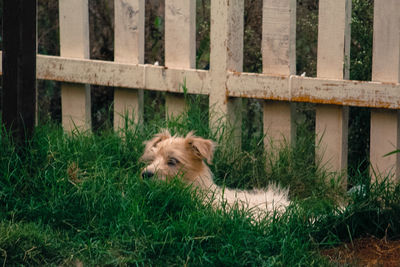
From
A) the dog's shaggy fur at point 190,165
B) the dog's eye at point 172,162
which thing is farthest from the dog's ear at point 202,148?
the dog's eye at point 172,162

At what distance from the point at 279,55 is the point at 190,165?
1351 mm

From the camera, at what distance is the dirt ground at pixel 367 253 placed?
3965 mm

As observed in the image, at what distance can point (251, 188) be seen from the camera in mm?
5531

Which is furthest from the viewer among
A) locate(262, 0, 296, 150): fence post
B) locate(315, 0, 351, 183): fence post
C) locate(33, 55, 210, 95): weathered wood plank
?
locate(33, 55, 210, 95): weathered wood plank

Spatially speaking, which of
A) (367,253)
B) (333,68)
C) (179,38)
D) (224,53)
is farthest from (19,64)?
(367,253)

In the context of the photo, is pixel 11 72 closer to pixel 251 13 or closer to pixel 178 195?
pixel 178 195

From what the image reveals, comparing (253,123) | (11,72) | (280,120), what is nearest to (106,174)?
(11,72)

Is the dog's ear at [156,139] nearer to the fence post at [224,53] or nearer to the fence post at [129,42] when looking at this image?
the fence post at [224,53]

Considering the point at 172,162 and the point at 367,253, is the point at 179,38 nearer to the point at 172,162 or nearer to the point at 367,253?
the point at 172,162

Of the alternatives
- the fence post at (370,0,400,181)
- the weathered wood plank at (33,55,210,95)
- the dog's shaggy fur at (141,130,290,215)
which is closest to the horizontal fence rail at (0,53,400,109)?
the weathered wood plank at (33,55,210,95)

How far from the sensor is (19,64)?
4.94 meters

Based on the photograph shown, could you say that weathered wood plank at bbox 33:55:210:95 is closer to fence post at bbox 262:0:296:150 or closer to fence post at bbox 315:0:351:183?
fence post at bbox 262:0:296:150

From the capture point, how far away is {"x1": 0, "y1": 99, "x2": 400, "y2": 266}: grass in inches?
154

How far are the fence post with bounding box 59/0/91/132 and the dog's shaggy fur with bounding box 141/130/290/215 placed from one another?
1.54 meters
